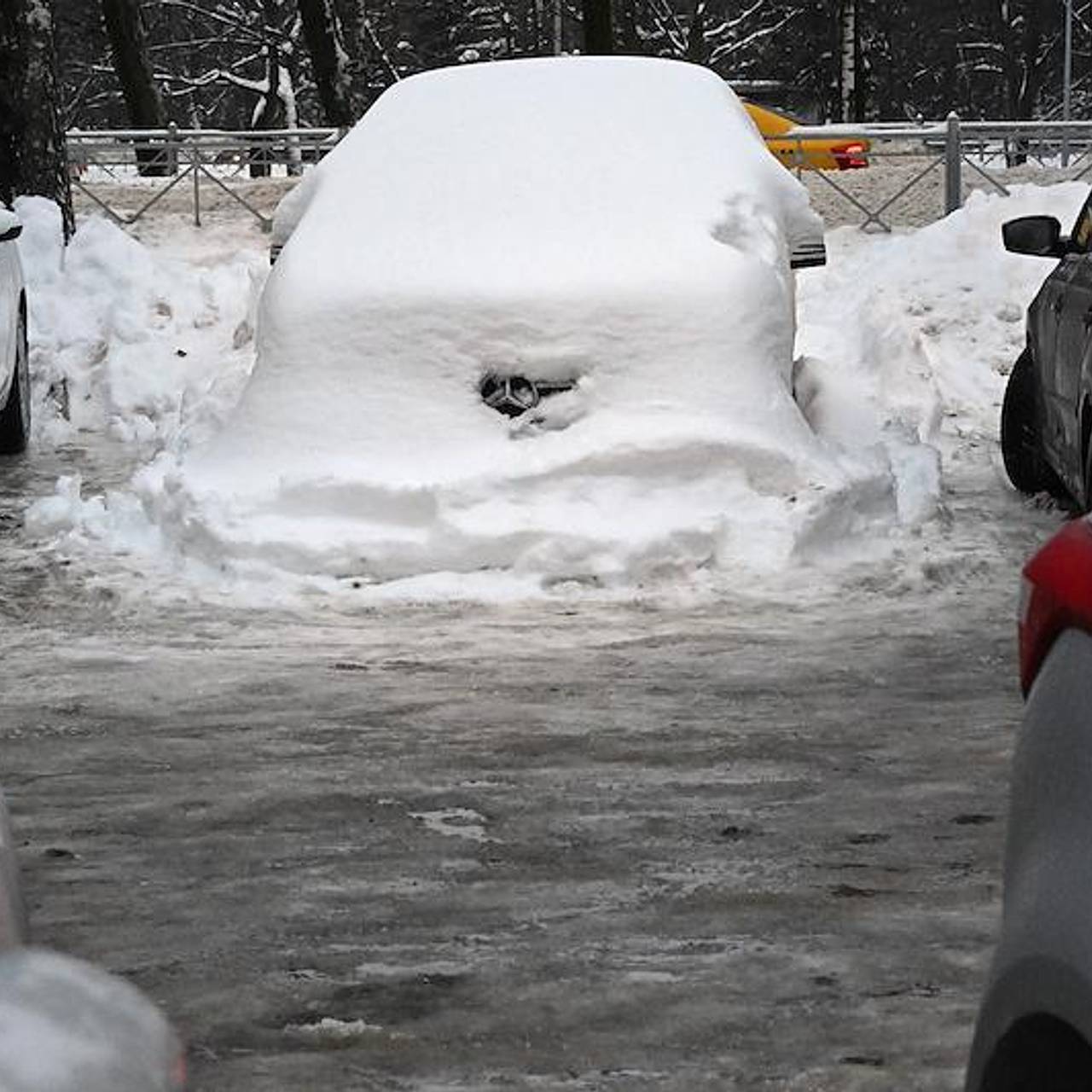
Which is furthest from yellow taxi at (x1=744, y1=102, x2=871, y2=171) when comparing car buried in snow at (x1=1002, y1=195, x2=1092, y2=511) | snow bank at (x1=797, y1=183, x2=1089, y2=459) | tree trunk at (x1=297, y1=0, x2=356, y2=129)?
car buried in snow at (x1=1002, y1=195, x2=1092, y2=511)

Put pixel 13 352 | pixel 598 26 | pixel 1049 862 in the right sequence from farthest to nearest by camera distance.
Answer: pixel 598 26 < pixel 13 352 < pixel 1049 862

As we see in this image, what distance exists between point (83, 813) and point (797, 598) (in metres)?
3.10

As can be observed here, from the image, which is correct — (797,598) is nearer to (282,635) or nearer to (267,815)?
(282,635)

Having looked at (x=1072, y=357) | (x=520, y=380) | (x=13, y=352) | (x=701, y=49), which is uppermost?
(x=1072, y=357)

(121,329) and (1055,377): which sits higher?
(1055,377)

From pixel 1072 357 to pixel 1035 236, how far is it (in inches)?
22.9

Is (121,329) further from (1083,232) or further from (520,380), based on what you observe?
(1083,232)

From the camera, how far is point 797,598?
8125 mm

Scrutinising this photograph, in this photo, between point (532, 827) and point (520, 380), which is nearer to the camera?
point (532, 827)

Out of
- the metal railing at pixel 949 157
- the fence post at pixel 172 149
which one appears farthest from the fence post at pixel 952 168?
the fence post at pixel 172 149

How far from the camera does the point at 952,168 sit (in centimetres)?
2031

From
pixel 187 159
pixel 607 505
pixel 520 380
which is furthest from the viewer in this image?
pixel 187 159


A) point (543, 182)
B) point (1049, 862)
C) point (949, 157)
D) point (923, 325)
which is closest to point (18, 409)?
point (543, 182)

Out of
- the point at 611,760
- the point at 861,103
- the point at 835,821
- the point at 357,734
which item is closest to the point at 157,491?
the point at 357,734
